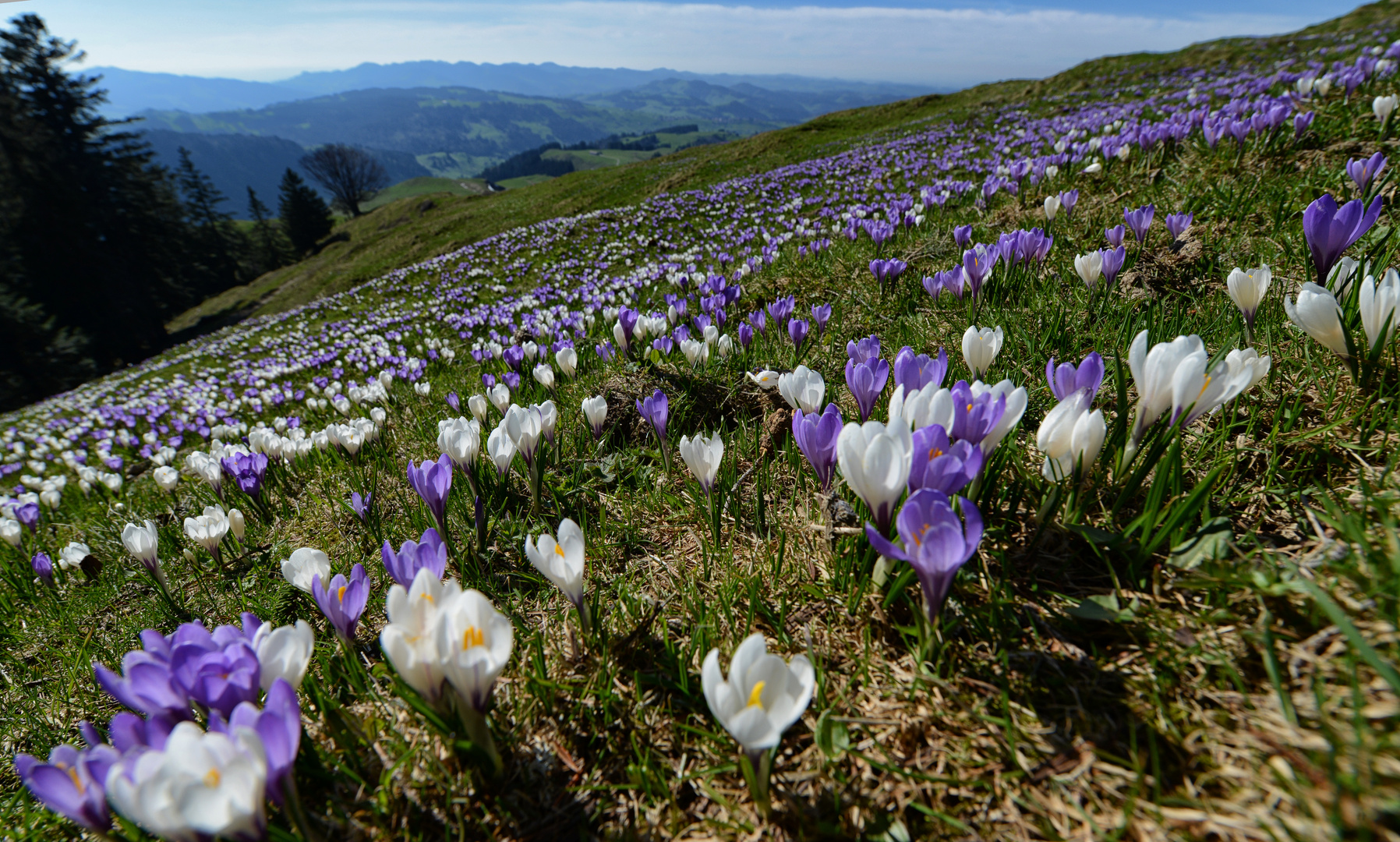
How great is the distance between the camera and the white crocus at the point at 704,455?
2.18 m

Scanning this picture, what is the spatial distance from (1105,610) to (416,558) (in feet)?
6.42

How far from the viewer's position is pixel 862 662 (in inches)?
63.2

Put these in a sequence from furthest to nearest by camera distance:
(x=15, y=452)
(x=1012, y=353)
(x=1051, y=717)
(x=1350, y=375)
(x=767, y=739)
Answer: (x=15, y=452) → (x=1012, y=353) → (x=1350, y=375) → (x=1051, y=717) → (x=767, y=739)

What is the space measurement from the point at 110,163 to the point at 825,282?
205ft

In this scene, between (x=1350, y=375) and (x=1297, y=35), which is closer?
(x=1350, y=375)

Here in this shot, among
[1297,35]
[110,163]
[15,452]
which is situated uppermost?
[1297,35]

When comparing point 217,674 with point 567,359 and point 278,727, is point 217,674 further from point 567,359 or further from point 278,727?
point 567,359

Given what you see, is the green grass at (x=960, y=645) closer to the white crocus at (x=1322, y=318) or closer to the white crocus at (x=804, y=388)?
the white crocus at (x=1322, y=318)

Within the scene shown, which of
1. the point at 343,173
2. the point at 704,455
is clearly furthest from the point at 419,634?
the point at 343,173

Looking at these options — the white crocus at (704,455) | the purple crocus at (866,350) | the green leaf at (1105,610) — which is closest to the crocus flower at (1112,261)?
the purple crocus at (866,350)

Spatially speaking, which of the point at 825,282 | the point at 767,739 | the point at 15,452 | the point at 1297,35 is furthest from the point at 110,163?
the point at 1297,35

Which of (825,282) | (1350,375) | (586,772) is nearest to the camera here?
(586,772)

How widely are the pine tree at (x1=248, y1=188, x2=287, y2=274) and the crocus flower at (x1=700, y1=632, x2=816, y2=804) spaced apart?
306 feet

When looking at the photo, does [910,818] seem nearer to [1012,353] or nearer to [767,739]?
[767,739]
